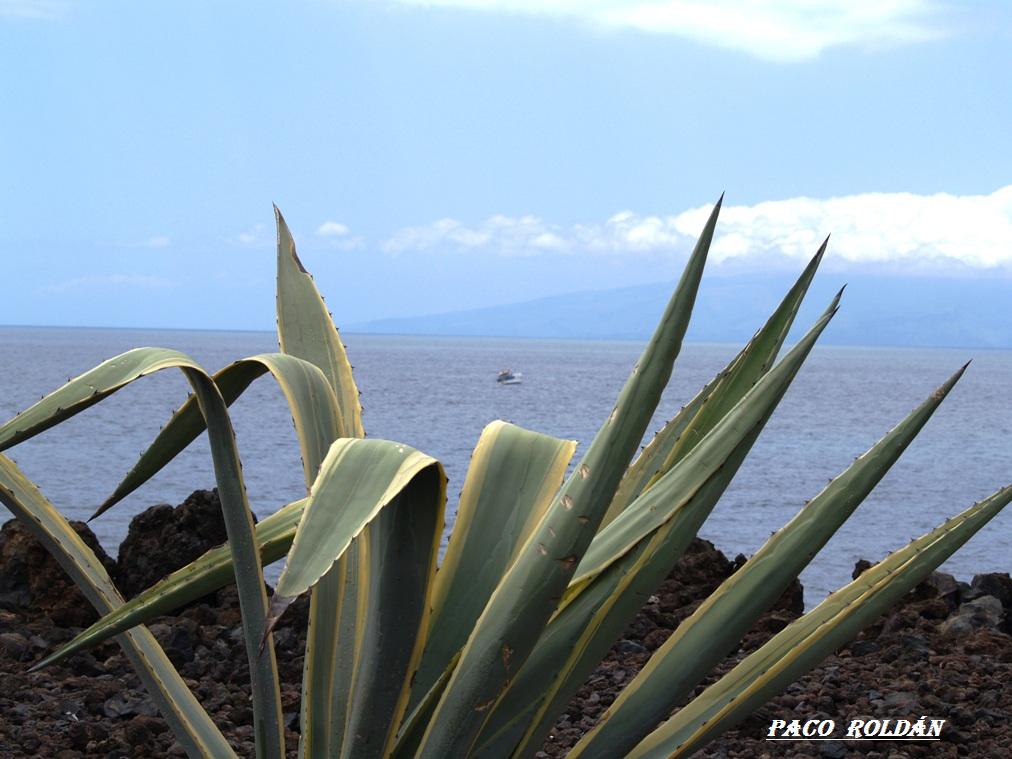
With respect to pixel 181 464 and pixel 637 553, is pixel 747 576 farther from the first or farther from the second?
pixel 181 464

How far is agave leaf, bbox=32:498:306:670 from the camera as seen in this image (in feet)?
5.67

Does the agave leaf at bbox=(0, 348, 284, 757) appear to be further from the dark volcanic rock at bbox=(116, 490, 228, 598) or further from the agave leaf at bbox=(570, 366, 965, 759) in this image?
the dark volcanic rock at bbox=(116, 490, 228, 598)

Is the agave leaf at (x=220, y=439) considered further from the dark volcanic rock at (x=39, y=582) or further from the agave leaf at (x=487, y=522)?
the dark volcanic rock at (x=39, y=582)

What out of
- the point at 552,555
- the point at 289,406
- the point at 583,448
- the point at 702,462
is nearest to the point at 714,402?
the point at 702,462

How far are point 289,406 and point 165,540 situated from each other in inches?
139

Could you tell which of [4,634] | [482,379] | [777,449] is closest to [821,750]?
[4,634]

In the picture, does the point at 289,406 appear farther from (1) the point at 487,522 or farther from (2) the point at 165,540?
(2) the point at 165,540

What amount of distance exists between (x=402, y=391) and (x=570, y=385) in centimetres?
1406

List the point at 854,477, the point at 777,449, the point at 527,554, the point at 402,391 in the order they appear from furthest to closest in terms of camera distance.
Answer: the point at 402,391 → the point at 777,449 → the point at 854,477 → the point at 527,554

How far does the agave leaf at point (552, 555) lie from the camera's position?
1.66 metres

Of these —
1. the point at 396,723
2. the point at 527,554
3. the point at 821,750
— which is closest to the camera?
the point at 527,554

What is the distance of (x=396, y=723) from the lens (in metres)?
1.84

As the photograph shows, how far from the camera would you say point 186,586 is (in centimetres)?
185

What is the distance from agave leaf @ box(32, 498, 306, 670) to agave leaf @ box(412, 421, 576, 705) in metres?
0.27
